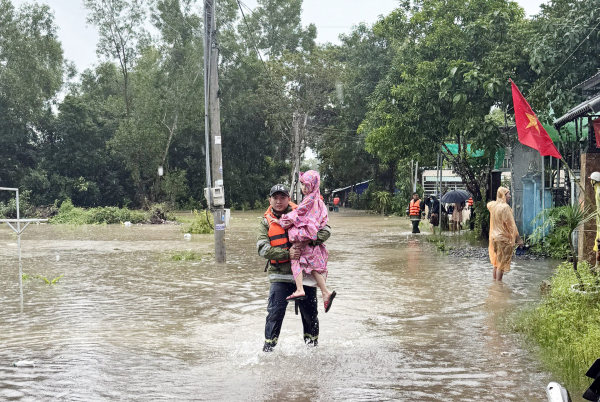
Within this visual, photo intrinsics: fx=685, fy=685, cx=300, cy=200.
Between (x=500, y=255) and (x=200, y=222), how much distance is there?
57.3 feet

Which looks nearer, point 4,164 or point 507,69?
point 507,69

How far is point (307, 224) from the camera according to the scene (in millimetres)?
6754

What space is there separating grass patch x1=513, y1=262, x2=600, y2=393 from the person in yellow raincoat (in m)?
2.73

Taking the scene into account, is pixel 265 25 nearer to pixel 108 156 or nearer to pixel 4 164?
pixel 108 156

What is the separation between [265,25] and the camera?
217 feet

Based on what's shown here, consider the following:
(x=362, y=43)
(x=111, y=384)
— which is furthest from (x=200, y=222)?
(x=362, y=43)

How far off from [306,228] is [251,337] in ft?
6.54

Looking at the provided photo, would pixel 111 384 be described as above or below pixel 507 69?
below

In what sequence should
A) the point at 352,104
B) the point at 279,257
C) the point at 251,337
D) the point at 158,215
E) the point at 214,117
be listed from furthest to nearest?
the point at 352,104 < the point at 158,215 < the point at 214,117 < the point at 251,337 < the point at 279,257

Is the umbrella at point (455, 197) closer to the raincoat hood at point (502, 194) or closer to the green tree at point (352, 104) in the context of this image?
the raincoat hood at point (502, 194)

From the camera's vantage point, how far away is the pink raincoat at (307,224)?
6.76 meters

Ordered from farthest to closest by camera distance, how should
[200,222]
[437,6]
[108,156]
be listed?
[108,156] → [200,222] → [437,6]

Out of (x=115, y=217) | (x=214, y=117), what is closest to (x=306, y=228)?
(x=214, y=117)

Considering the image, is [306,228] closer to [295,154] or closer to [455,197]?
[455,197]
